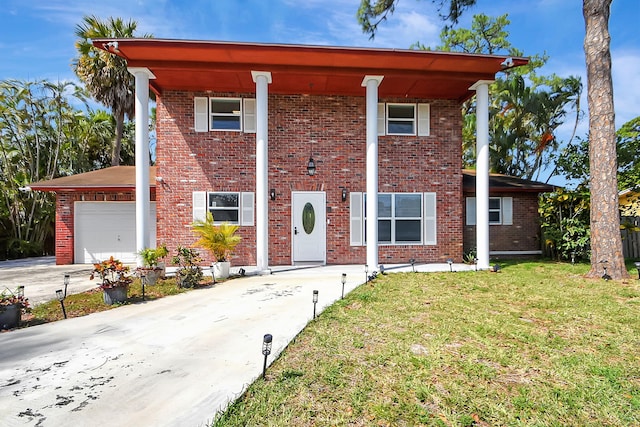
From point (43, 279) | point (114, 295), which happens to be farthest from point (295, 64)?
point (43, 279)

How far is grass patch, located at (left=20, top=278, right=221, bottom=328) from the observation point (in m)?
5.23

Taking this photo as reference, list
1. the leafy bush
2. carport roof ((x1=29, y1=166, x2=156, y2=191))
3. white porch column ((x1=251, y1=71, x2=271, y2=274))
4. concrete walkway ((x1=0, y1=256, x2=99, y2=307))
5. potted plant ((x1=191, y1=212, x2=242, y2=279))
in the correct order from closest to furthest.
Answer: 1. concrete walkway ((x1=0, y1=256, x2=99, y2=307))
2. potted plant ((x1=191, y1=212, x2=242, y2=279))
3. white porch column ((x1=251, y1=71, x2=271, y2=274))
4. the leafy bush
5. carport roof ((x1=29, y1=166, x2=156, y2=191))

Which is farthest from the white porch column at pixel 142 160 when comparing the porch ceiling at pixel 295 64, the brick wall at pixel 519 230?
the brick wall at pixel 519 230

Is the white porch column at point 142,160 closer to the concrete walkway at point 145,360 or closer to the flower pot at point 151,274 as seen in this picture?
the flower pot at point 151,274

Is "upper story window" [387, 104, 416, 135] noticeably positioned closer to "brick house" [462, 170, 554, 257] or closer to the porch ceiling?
the porch ceiling

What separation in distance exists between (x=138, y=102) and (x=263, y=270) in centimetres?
552

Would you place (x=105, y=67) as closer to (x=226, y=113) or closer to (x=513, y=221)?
(x=226, y=113)

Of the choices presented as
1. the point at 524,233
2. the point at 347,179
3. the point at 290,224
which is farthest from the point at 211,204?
the point at 524,233

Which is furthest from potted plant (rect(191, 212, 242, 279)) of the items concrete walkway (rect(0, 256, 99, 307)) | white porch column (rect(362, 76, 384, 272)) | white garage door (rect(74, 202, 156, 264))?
white garage door (rect(74, 202, 156, 264))

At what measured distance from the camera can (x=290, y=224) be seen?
33.5ft

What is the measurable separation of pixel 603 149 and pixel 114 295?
11488 mm

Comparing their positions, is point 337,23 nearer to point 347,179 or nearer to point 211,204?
point 347,179

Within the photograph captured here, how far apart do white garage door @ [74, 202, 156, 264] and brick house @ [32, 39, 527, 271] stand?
2486 millimetres

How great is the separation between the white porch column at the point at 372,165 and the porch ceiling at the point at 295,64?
1.51ft
